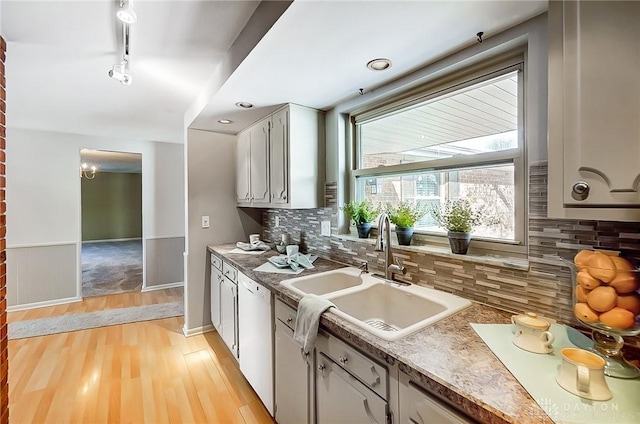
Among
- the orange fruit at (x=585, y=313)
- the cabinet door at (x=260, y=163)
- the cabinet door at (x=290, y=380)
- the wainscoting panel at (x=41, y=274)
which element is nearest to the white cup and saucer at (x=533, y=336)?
the orange fruit at (x=585, y=313)

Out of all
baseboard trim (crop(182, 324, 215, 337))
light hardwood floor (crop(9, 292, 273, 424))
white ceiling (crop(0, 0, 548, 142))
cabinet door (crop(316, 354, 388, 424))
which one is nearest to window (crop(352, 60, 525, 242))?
white ceiling (crop(0, 0, 548, 142))

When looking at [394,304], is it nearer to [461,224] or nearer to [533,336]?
[461,224]

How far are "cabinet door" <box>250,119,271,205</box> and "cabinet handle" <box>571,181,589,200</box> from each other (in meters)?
2.02

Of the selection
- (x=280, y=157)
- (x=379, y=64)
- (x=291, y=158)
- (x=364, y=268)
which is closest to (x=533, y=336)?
(x=364, y=268)

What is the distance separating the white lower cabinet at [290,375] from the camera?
1357 millimetres

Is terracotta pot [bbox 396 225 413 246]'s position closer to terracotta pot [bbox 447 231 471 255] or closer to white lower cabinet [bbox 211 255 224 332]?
terracotta pot [bbox 447 231 471 255]

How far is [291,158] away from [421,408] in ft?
5.69

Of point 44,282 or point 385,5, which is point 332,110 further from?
point 44,282

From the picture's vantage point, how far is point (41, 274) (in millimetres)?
3650

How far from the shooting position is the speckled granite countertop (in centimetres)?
66

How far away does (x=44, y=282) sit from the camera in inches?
144

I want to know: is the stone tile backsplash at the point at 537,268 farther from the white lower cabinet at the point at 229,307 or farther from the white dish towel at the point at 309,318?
the white lower cabinet at the point at 229,307

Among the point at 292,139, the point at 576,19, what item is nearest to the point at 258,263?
the point at 292,139

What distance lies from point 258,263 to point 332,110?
1.35 meters
